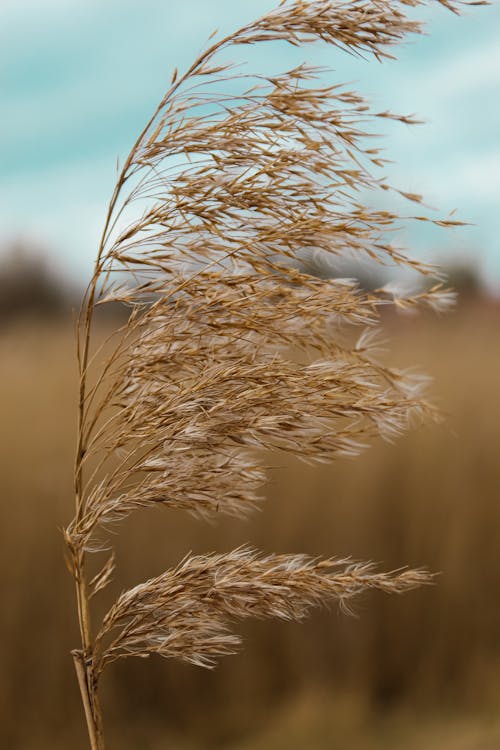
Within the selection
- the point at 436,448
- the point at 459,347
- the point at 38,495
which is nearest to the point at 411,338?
the point at 459,347

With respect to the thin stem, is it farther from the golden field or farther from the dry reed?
the golden field

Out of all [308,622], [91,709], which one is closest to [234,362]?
[91,709]

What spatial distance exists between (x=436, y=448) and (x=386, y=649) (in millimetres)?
671

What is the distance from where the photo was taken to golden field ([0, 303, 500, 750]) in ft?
7.91

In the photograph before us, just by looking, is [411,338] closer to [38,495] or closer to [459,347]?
[459,347]

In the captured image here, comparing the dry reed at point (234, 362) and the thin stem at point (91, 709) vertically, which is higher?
the dry reed at point (234, 362)

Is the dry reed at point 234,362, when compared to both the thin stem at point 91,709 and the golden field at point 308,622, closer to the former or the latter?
the thin stem at point 91,709

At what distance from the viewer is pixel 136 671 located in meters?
2.43

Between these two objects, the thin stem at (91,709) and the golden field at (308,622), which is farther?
the golden field at (308,622)

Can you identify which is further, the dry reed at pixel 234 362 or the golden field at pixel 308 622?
the golden field at pixel 308 622

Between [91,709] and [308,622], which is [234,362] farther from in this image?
[308,622]

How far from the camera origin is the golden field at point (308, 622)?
2.41 m

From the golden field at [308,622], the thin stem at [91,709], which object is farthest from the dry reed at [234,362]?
the golden field at [308,622]

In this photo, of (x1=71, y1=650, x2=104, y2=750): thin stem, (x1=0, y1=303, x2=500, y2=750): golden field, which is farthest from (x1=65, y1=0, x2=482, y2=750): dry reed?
(x1=0, y1=303, x2=500, y2=750): golden field
